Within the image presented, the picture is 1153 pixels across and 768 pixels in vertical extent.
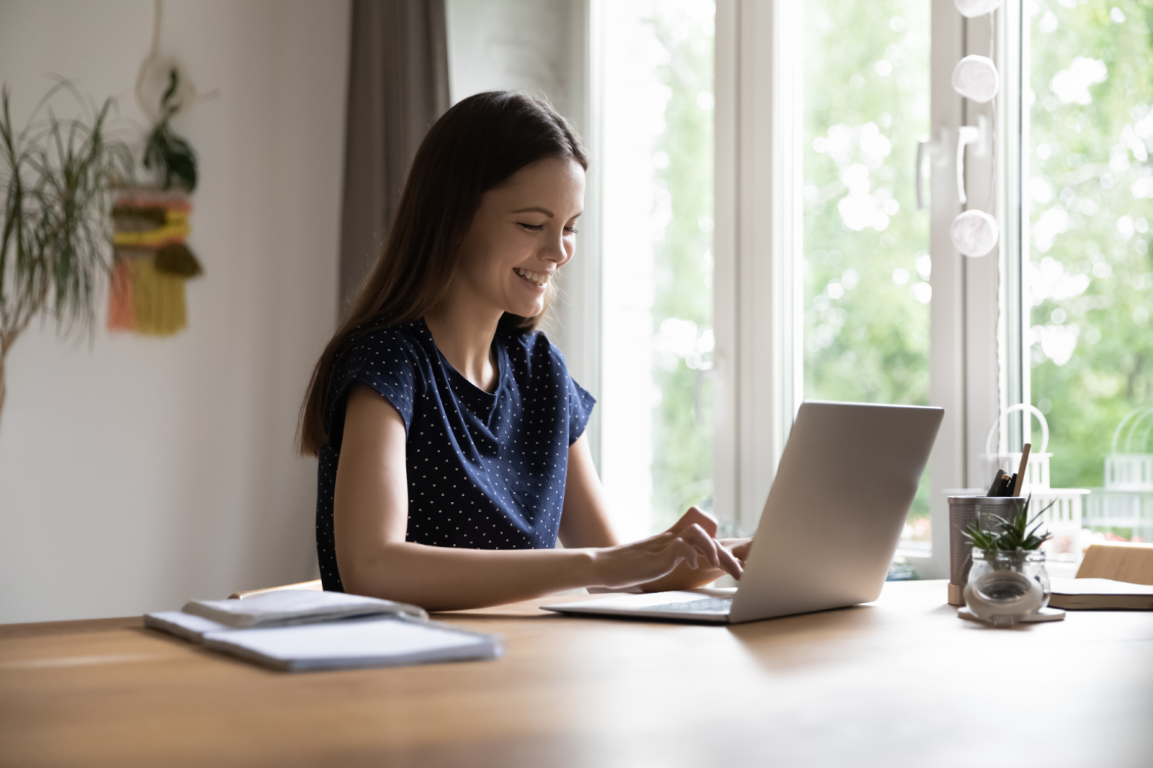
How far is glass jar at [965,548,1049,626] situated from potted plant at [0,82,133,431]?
2.34 m

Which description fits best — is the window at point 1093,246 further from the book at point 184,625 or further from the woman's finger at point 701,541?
the book at point 184,625

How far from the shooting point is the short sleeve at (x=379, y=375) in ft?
4.50

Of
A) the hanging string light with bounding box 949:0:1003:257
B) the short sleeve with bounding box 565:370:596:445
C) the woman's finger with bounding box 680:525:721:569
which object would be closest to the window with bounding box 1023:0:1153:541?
the hanging string light with bounding box 949:0:1003:257

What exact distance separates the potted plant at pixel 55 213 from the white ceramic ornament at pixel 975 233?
6.85ft

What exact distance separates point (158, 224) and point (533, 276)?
1716 millimetres

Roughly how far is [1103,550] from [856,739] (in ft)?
3.60

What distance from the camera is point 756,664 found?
82 cm

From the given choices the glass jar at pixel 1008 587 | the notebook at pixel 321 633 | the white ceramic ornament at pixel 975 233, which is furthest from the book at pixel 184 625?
the white ceramic ornament at pixel 975 233

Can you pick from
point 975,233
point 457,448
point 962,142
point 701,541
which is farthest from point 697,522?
point 962,142

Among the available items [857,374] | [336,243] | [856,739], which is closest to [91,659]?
[856,739]

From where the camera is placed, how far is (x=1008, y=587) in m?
1.07

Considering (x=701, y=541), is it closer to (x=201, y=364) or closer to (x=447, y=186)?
(x=447, y=186)

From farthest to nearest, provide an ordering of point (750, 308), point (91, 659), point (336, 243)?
point (336, 243) < point (750, 308) < point (91, 659)

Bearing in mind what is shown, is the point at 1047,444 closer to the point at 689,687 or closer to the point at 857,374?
the point at 857,374
